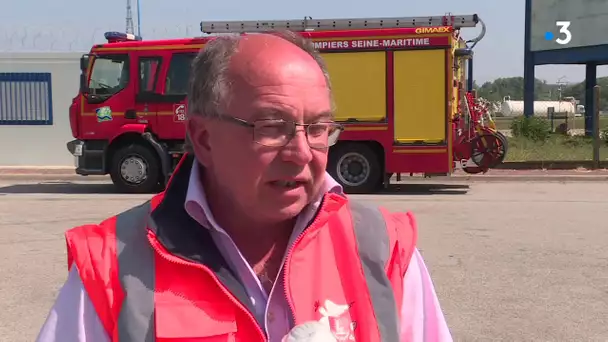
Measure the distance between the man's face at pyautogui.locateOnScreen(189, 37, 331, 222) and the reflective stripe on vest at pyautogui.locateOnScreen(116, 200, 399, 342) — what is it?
0.58 ft

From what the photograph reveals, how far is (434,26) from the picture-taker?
40.6 ft

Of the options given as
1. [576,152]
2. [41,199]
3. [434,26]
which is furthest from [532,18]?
[41,199]

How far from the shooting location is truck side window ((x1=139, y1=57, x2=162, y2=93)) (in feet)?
41.0

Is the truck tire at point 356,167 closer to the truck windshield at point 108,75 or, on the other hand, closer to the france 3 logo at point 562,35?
the truck windshield at point 108,75

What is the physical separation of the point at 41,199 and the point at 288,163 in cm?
1138

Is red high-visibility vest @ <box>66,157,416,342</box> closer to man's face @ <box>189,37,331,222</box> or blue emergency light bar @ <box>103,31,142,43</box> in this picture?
man's face @ <box>189,37,331,222</box>

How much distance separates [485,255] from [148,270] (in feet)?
19.4

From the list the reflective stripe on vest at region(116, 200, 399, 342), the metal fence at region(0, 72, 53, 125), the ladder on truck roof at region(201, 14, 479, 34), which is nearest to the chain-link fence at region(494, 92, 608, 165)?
the ladder on truck roof at region(201, 14, 479, 34)

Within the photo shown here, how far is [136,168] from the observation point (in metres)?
12.7

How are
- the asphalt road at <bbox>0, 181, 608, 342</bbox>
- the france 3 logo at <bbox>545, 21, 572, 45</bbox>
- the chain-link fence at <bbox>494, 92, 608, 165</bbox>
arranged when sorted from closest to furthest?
the asphalt road at <bbox>0, 181, 608, 342</bbox>, the chain-link fence at <bbox>494, 92, 608, 165</bbox>, the france 3 logo at <bbox>545, 21, 572, 45</bbox>

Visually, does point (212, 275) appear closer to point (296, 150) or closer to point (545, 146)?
point (296, 150)

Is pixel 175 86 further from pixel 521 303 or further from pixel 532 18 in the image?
pixel 532 18

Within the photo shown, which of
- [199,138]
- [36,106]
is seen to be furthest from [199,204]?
[36,106]

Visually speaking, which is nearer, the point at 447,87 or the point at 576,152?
the point at 447,87
